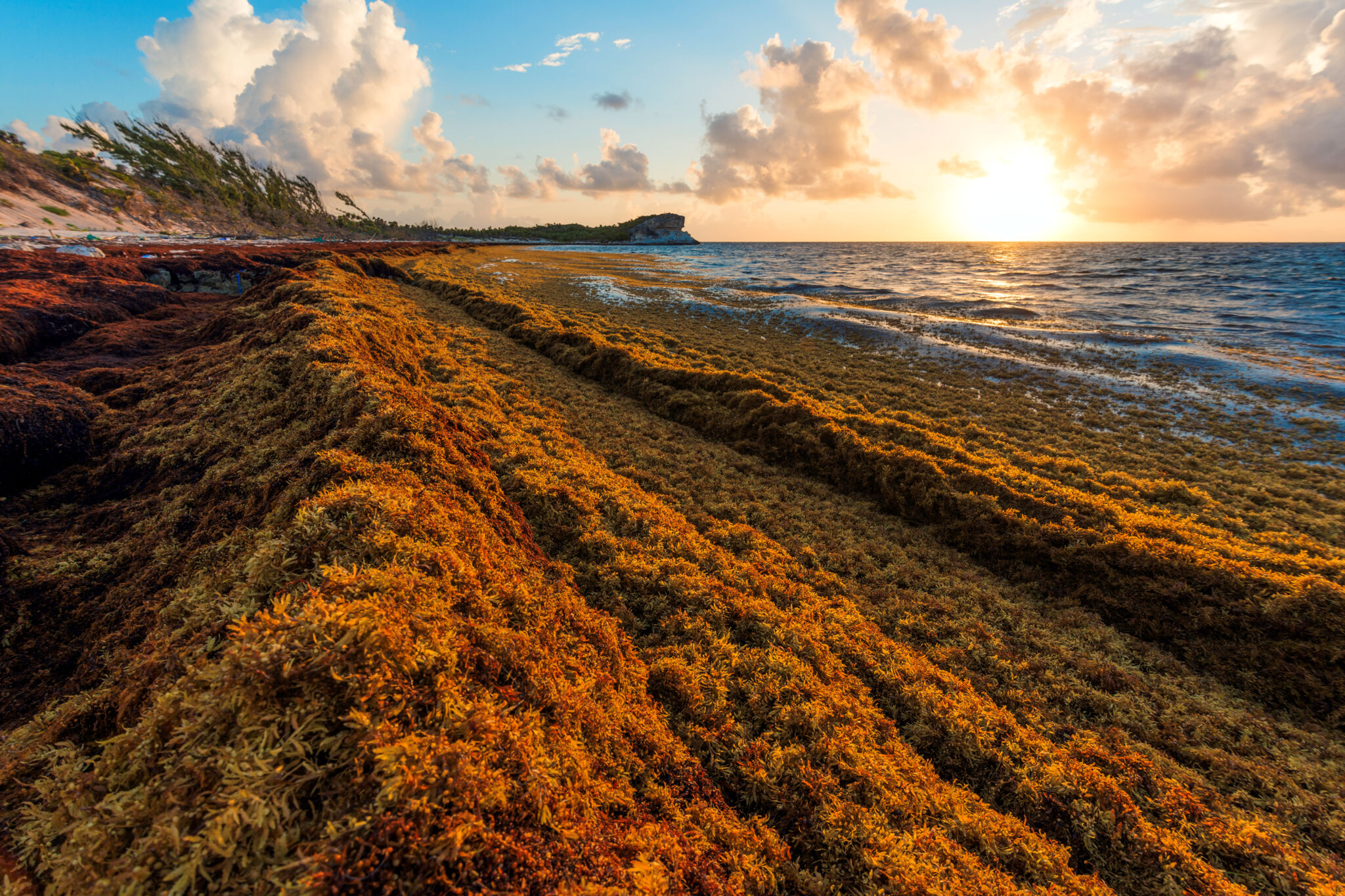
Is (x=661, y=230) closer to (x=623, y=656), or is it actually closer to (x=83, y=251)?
(x=83, y=251)

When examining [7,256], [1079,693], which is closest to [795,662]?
[1079,693]

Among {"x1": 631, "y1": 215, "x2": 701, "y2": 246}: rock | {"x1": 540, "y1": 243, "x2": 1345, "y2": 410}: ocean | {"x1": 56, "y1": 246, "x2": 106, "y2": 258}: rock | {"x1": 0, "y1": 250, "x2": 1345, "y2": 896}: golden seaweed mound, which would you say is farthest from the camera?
{"x1": 631, "y1": 215, "x2": 701, "y2": 246}: rock

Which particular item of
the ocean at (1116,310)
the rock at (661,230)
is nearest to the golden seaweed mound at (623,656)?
the ocean at (1116,310)

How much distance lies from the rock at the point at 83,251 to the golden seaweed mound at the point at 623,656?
20263 millimetres

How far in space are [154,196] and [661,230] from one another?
407 feet

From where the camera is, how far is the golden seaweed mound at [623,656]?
1.89 m

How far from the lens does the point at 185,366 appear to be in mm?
8867

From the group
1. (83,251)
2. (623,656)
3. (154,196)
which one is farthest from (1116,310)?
(154,196)

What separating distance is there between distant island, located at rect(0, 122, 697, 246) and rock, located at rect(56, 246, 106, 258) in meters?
14.0

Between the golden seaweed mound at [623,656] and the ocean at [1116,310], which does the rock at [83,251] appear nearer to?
the golden seaweed mound at [623,656]

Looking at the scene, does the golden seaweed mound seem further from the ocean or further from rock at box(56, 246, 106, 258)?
rock at box(56, 246, 106, 258)

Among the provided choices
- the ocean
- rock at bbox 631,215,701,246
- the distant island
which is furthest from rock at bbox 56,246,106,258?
rock at bbox 631,215,701,246

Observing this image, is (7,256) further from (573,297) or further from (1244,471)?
(1244,471)

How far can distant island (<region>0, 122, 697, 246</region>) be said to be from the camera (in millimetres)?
40125
